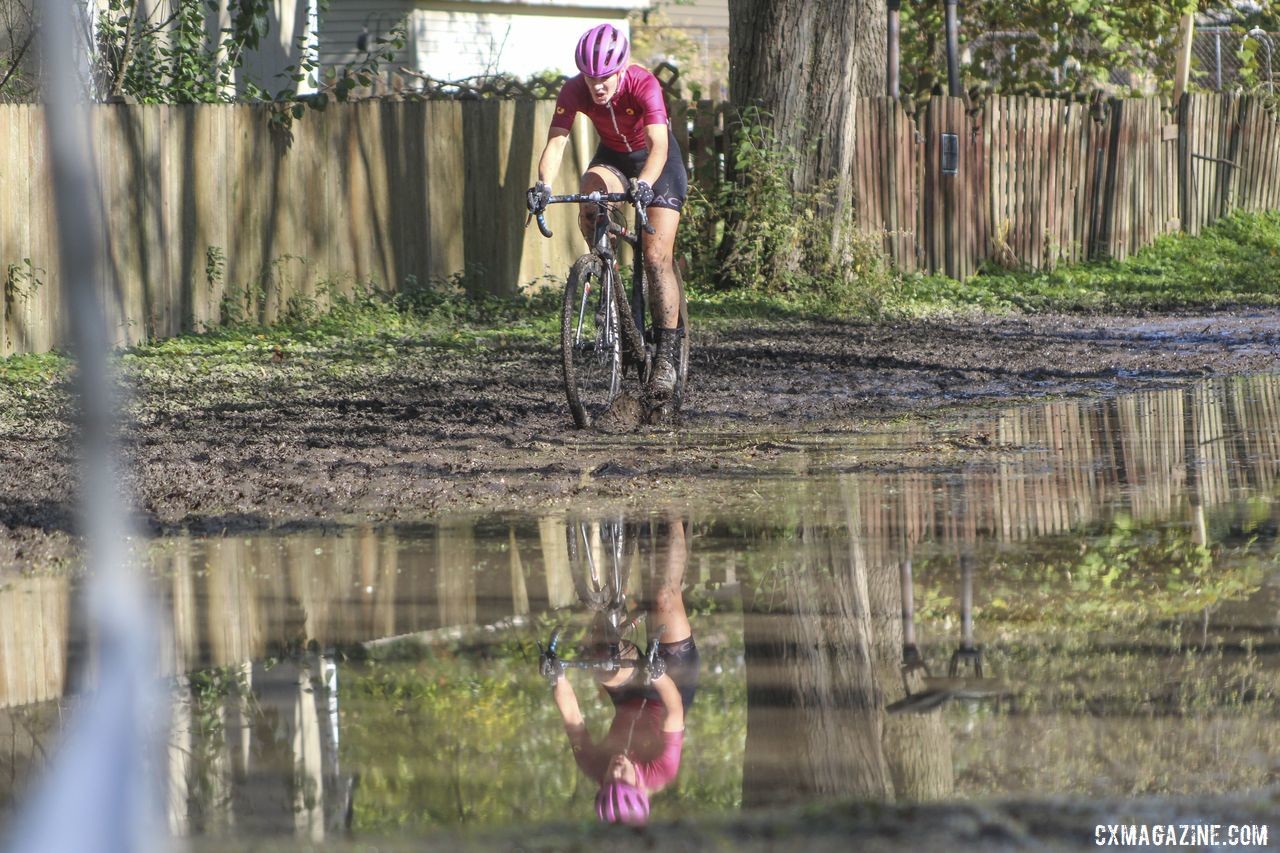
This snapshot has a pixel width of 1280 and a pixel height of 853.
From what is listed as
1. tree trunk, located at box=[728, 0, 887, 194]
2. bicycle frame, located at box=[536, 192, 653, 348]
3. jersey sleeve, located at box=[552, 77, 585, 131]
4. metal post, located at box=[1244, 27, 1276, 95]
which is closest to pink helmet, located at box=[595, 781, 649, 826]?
bicycle frame, located at box=[536, 192, 653, 348]

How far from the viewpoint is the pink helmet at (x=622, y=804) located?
10.8 feet

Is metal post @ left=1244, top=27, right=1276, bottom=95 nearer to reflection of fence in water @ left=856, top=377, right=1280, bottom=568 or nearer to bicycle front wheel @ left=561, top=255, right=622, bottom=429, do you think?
reflection of fence in water @ left=856, top=377, right=1280, bottom=568

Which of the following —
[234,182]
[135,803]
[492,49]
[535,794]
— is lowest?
[535,794]

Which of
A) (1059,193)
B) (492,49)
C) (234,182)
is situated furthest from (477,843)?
(492,49)

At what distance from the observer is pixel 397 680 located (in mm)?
A: 4152

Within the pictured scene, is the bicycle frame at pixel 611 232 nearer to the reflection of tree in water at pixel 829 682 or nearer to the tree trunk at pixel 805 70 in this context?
the reflection of tree in water at pixel 829 682

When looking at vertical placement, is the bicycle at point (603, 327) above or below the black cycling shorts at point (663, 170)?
below

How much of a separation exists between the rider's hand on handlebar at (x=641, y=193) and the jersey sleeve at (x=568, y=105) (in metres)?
0.53

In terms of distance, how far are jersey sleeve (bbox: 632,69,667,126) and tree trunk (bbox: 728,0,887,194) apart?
668cm

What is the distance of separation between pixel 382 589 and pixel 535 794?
5.82 ft

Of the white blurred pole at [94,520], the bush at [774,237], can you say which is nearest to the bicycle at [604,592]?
the white blurred pole at [94,520]

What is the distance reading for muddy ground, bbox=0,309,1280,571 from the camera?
6457 millimetres

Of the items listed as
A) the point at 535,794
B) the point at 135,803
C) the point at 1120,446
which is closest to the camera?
the point at 135,803

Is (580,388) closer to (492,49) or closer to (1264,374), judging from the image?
(1264,374)
